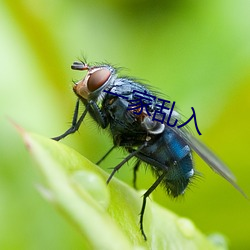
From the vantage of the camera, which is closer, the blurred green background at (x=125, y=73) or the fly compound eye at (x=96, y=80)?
the fly compound eye at (x=96, y=80)

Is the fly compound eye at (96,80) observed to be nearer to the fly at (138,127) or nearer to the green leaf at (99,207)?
the fly at (138,127)

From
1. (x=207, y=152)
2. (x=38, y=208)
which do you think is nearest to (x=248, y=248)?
(x=207, y=152)

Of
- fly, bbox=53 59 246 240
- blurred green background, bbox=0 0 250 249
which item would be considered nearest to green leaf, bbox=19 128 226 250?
fly, bbox=53 59 246 240

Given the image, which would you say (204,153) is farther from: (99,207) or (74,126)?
(99,207)

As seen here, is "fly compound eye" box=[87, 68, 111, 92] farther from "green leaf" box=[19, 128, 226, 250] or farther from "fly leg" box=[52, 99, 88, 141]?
"green leaf" box=[19, 128, 226, 250]

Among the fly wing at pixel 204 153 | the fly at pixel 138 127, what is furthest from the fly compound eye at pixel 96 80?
the fly wing at pixel 204 153

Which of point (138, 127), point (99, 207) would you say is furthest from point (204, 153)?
point (99, 207)

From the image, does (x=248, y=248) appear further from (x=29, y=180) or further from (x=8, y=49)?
(x=8, y=49)
